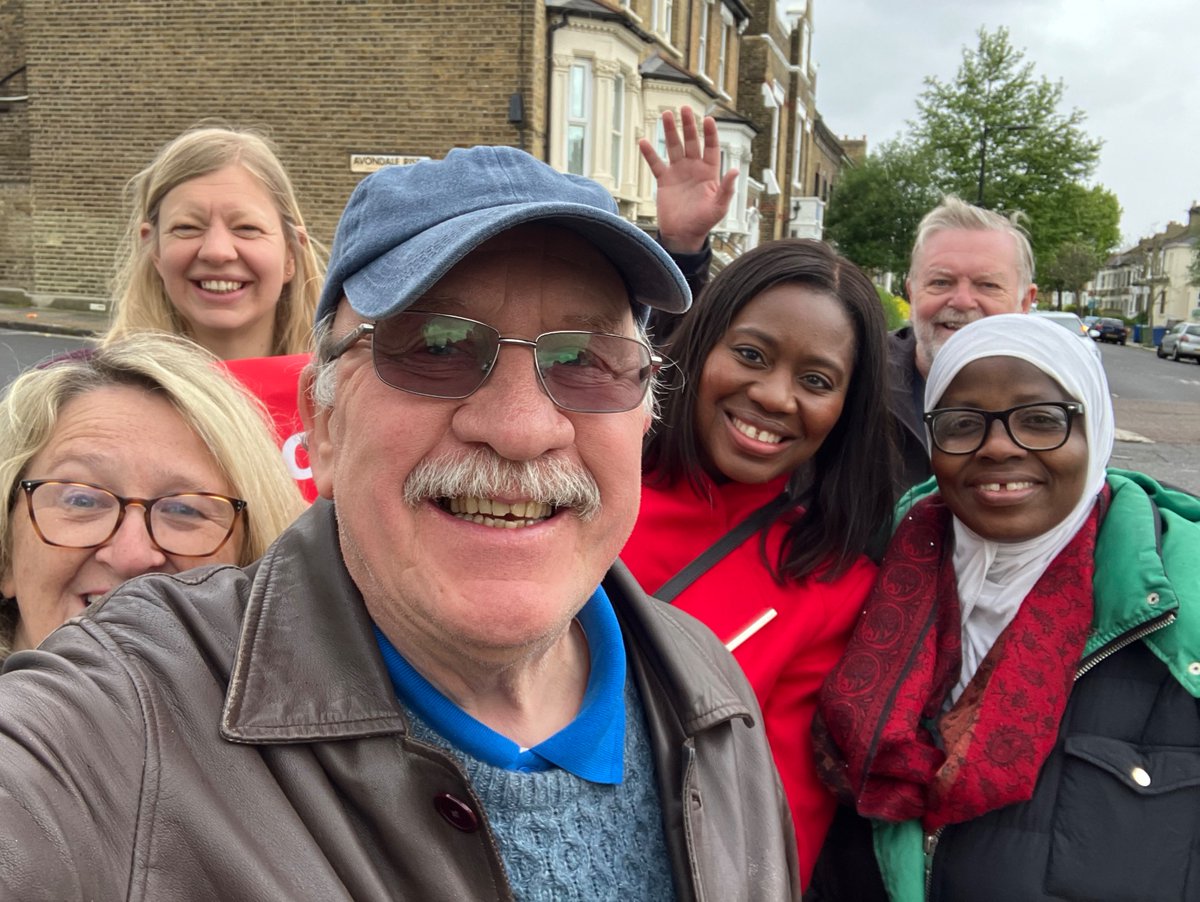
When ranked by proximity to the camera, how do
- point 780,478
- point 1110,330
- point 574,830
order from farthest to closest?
1. point 1110,330
2. point 780,478
3. point 574,830

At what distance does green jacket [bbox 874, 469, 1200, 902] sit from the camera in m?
2.06

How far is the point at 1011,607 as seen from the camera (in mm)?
2285

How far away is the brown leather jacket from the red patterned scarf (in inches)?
30.4

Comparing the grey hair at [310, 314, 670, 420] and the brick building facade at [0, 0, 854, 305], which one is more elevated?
the brick building facade at [0, 0, 854, 305]

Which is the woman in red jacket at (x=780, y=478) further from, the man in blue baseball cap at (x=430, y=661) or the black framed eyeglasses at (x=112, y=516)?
the black framed eyeglasses at (x=112, y=516)

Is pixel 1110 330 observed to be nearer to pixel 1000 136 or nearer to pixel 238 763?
pixel 1000 136

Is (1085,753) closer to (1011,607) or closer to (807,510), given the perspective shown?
(1011,607)

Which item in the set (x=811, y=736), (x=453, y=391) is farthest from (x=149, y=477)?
(x=811, y=736)

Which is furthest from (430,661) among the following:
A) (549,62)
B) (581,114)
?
(581,114)

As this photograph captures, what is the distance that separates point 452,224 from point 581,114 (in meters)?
17.6

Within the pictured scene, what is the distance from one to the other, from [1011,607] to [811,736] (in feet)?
1.89

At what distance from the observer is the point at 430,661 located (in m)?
1.45

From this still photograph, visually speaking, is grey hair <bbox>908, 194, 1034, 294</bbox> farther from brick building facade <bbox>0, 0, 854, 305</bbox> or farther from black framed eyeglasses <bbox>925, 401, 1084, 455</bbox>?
brick building facade <bbox>0, 0, 854, 305</bbox>

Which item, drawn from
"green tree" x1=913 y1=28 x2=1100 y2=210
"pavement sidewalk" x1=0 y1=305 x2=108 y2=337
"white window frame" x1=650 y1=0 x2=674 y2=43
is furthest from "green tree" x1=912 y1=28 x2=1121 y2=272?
"pavement sidewalk" x1=0 y1=305 x2=108 y2=337
